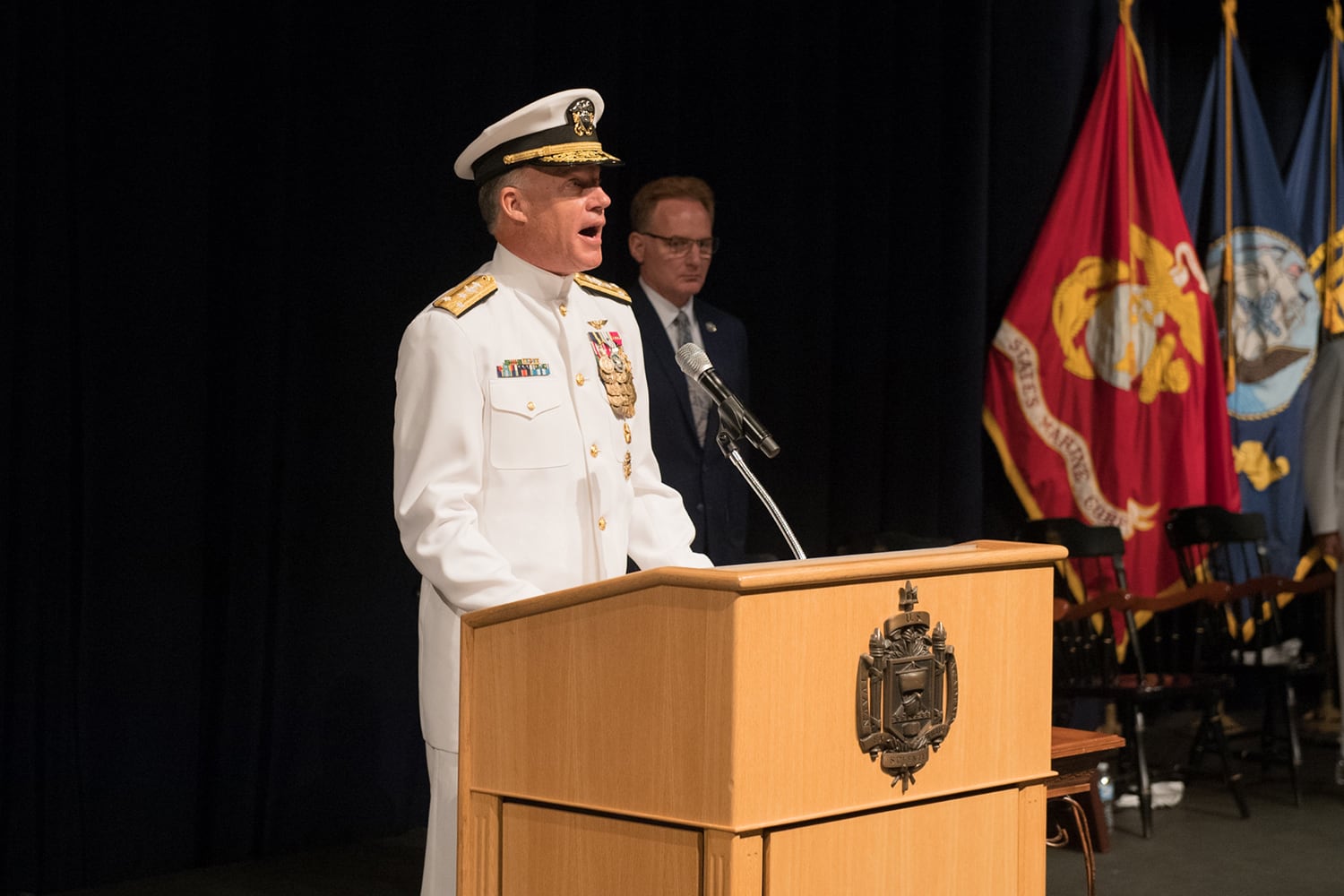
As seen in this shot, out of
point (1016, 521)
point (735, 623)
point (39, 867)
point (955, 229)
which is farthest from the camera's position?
point (1016, 521)

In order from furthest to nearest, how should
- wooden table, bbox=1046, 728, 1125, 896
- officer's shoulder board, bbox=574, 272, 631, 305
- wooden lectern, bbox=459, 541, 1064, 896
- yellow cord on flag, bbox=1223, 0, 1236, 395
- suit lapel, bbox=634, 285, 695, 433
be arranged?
1. yellow cord on flag, bbox=1223, 0, 1236, 395
2. suit lapel, bbox=634, 285, 695, 433
3. wooden table, bbox=1046, 728, 1125, 896
4. officer's shoulder board, bbox=574, 272, 631, 305
5. wooden lectern, bbox=459, 541, 1064, 896

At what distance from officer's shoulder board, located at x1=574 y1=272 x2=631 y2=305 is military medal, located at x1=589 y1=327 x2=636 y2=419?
81mm

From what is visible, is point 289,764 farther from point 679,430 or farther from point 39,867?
point 679,430

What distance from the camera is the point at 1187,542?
5805 millimetres

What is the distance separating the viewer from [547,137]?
2.56 m

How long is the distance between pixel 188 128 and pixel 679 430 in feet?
4.77

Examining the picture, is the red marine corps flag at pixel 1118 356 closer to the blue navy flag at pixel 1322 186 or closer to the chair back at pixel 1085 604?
the chair back at pixel 1085 604

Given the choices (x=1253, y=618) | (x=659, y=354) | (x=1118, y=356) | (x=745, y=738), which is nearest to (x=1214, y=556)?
(x=1253, y=618)

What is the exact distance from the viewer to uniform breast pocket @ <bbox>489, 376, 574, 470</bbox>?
2482mm

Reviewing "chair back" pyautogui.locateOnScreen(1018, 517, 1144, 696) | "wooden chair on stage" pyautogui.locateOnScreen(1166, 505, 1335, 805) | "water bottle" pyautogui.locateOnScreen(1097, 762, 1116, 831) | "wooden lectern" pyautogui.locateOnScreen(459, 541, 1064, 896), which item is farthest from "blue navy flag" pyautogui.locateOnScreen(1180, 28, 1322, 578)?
"wooden lectern" pyautogui.locateOnScreen(459, 541, 1064, 896)

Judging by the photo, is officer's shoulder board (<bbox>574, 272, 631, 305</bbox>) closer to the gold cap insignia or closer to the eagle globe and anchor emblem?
the gold cap insignia

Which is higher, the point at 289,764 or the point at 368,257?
the point at 368,257

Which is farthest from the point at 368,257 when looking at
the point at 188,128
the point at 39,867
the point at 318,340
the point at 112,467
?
the point at 39,867

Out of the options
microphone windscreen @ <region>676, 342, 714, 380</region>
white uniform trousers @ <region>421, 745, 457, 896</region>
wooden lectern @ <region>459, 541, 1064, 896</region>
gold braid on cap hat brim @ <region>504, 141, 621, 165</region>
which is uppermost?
gold braid on cap hat brim @ <region>504, 141, 621, 165</region>
